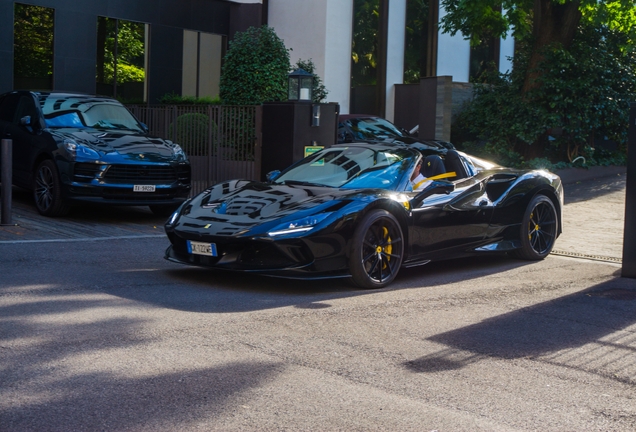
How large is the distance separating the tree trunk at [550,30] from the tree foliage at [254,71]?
19.8ft

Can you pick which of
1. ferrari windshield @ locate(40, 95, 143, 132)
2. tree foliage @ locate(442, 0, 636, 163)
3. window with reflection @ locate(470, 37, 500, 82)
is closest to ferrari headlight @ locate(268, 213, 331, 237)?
ferrari windshield @ locate(40, 95, 143, 132)

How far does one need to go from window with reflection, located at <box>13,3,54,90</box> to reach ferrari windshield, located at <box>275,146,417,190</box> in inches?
491

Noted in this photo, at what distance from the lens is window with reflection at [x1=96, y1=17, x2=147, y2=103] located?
2100cm

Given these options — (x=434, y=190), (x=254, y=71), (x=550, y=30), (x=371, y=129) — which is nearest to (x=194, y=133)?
(x=254, y=71)

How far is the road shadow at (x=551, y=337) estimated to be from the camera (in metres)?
5.43

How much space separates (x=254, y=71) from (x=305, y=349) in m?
14.6

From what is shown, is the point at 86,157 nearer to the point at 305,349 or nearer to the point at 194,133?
the point at 194,133

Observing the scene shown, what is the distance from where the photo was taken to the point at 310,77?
13406 millimetres

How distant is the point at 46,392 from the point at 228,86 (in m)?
15.8

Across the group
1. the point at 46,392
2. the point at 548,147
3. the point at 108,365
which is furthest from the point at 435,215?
the point at 548,147

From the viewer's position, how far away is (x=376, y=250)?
25.5ft

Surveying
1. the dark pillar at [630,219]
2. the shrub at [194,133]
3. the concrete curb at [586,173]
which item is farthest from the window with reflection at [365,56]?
the dark pillar at [630,219]

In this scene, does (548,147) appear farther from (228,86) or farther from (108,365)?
(108,365)

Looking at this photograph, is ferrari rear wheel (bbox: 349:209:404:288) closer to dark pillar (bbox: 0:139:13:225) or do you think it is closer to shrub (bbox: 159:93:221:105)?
dark pillar (bbox: 0:139:13:225)
